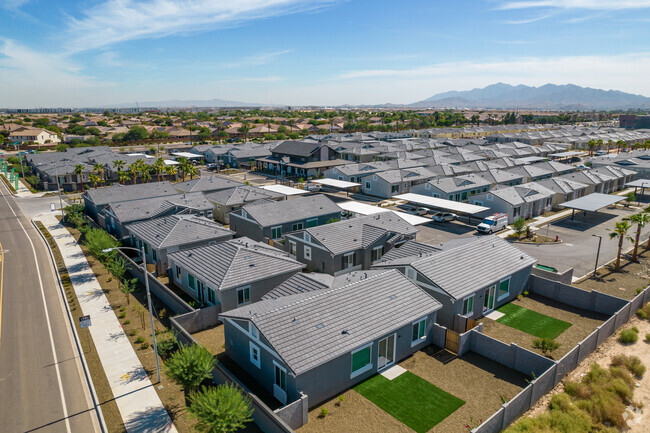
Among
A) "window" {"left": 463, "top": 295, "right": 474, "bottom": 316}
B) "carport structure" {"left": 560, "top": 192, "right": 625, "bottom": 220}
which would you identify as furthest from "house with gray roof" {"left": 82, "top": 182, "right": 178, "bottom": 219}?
"carport structure" {"left": 560, "top": 192, "right": 625, "bottom": 220}

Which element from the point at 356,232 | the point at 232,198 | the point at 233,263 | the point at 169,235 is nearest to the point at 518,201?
the point at 356,232

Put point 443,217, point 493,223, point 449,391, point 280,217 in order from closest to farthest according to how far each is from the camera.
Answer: point 449,391, point 280,217, point 493,223, point 443,217

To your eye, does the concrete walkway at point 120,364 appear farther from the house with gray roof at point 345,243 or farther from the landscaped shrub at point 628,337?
the landscaped shrub at point 628,337

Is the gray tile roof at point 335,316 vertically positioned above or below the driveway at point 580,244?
above

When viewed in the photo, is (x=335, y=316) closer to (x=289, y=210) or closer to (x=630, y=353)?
(x=630, y=353)

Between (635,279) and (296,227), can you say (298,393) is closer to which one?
(296,227)

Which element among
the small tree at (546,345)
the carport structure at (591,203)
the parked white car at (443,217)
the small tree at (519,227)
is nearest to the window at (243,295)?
the small tree at (546,345)

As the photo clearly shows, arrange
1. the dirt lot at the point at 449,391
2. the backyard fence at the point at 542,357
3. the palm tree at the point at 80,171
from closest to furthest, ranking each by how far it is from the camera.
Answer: the backyard fence at the point at 542,357 < the dirt lot at the point at 449,391 < the palm tree at the point at 80,171
